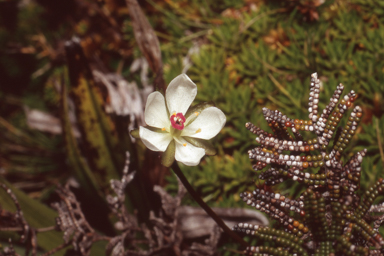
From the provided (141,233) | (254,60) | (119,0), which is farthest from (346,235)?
(119,0)

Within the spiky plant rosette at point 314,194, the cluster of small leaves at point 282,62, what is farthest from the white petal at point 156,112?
the cluster of small leaves at point 282,62

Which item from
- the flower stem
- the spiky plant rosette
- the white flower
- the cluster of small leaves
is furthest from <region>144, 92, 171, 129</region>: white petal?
the cluster of small leaves

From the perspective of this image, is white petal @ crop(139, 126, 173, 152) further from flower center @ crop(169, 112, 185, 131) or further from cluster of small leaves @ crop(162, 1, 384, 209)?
cluster of small leaves @ crop(162, 1, 384, 209)

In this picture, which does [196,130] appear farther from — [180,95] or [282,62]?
[282,62]

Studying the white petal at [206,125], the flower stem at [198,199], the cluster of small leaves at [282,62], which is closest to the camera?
the flower stem at [198,199]

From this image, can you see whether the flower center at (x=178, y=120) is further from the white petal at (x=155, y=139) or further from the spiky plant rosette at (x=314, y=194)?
the spiky plant rosette at (x=314, y=194)

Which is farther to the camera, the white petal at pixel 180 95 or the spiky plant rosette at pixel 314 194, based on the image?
the white petal at pixel 180 95
